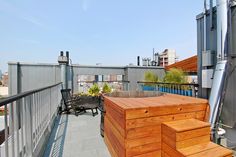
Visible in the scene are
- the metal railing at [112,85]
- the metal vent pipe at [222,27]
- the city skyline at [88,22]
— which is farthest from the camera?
the metal railing at [112,85]

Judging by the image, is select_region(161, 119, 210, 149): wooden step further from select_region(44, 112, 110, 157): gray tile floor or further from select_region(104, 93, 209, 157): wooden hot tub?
select_region(44, 112, 110, 157): gray tile floor

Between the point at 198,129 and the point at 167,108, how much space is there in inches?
16.6

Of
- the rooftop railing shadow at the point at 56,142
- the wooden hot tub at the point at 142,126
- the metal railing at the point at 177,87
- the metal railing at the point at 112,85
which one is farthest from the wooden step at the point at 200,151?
the metal railing at the point at 112,85

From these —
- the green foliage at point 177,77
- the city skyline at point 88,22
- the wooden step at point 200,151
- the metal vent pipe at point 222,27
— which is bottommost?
the wooden step at point 200,151

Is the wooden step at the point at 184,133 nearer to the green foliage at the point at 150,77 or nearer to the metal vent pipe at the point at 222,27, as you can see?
the metal vent pipe at the point at 222,27

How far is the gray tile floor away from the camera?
101 inches

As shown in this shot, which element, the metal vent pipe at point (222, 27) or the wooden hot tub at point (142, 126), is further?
the metal vent pipe at point (222, 27)

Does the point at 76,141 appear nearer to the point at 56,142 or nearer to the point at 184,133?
the point at 56,142

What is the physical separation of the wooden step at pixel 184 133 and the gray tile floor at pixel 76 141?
3.47ft

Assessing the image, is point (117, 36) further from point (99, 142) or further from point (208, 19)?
point (99, 142)

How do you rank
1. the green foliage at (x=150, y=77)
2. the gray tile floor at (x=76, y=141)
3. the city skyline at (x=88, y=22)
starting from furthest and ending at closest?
the green foliage at (x=150, y=77), the city skyline at (x=88, y=22), the gray tile floor at (x=76, y=141)

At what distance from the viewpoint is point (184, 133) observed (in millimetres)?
1854

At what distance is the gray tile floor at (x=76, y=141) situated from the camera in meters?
2.58

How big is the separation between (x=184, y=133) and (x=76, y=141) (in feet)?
6.59
